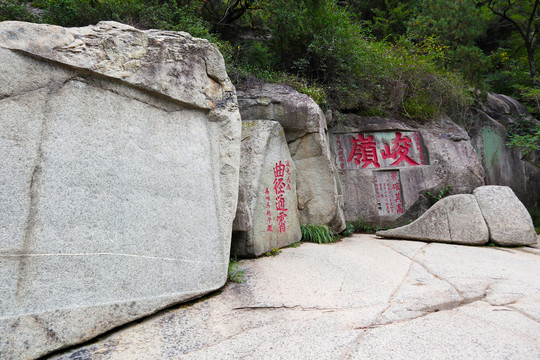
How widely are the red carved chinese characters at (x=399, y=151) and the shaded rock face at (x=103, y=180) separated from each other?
14.8 ft

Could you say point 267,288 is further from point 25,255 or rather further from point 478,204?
point 478,204

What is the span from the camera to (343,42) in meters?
6.32

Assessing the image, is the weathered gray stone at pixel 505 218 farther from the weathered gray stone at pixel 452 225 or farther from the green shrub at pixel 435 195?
the green shrub at pixel 435 195

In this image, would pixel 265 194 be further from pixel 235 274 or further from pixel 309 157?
pixel 235 274

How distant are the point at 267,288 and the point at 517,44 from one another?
1225cm

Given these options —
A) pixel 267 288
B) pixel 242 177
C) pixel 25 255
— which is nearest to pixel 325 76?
pixel 242 177

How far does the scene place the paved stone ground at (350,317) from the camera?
6.63 ft

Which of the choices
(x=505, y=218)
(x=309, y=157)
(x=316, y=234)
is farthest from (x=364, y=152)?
(x=505, y=218)

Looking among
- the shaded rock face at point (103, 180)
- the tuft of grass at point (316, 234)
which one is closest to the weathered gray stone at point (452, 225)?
the tuft of grass at point (316, 234)

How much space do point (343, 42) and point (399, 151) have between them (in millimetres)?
2614

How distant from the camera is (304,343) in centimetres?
210

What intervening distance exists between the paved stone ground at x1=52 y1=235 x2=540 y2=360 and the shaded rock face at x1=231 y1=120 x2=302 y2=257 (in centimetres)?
38

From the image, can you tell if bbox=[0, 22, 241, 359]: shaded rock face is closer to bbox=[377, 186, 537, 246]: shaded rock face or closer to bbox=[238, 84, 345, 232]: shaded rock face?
bbox=[238, 84, 345, 232]: shaded rock face

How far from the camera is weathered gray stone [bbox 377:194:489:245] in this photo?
205 inches
